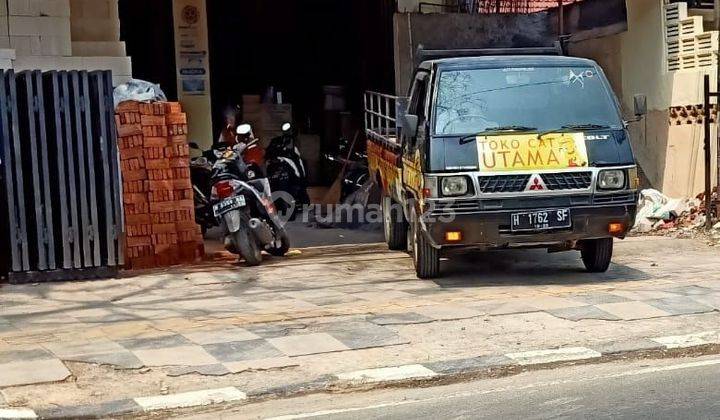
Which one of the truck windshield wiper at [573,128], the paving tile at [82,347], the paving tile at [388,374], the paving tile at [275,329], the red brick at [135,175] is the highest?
the truck windshield wiper at [573,128]

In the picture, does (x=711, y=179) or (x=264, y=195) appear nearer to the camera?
(x=264, y=195)

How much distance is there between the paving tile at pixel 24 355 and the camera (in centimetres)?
618

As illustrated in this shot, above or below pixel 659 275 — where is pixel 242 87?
above

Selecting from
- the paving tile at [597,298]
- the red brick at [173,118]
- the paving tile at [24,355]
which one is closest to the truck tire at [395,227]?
the red brick at [173,118]

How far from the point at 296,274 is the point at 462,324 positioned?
107 inches

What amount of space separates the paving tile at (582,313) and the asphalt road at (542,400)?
3.98ft

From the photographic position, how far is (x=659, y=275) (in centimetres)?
900

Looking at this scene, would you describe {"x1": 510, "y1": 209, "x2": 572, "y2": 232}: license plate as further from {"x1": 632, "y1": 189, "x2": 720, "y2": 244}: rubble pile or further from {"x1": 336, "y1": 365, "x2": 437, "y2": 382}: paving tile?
{"x1": 632, "y1": 189, "x2": 720, "y2": 244}: rubble pile

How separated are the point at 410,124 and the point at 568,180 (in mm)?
1531

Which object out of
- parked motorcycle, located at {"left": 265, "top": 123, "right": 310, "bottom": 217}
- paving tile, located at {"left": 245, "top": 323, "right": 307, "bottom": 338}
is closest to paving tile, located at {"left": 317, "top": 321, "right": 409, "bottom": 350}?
paving tile, located at {"left": 245, "top": 323, "right": 307, "bottom": 338}

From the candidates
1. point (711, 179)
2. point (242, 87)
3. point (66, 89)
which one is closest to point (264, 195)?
point (66, 89)

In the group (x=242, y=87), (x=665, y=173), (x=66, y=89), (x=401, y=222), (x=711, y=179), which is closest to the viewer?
(x=66, y=89)

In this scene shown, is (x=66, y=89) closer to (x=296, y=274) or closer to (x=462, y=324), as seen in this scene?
(x=296, y=274)

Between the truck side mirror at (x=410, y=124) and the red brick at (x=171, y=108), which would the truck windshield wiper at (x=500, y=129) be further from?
the red brick at (x=171, y=108)
